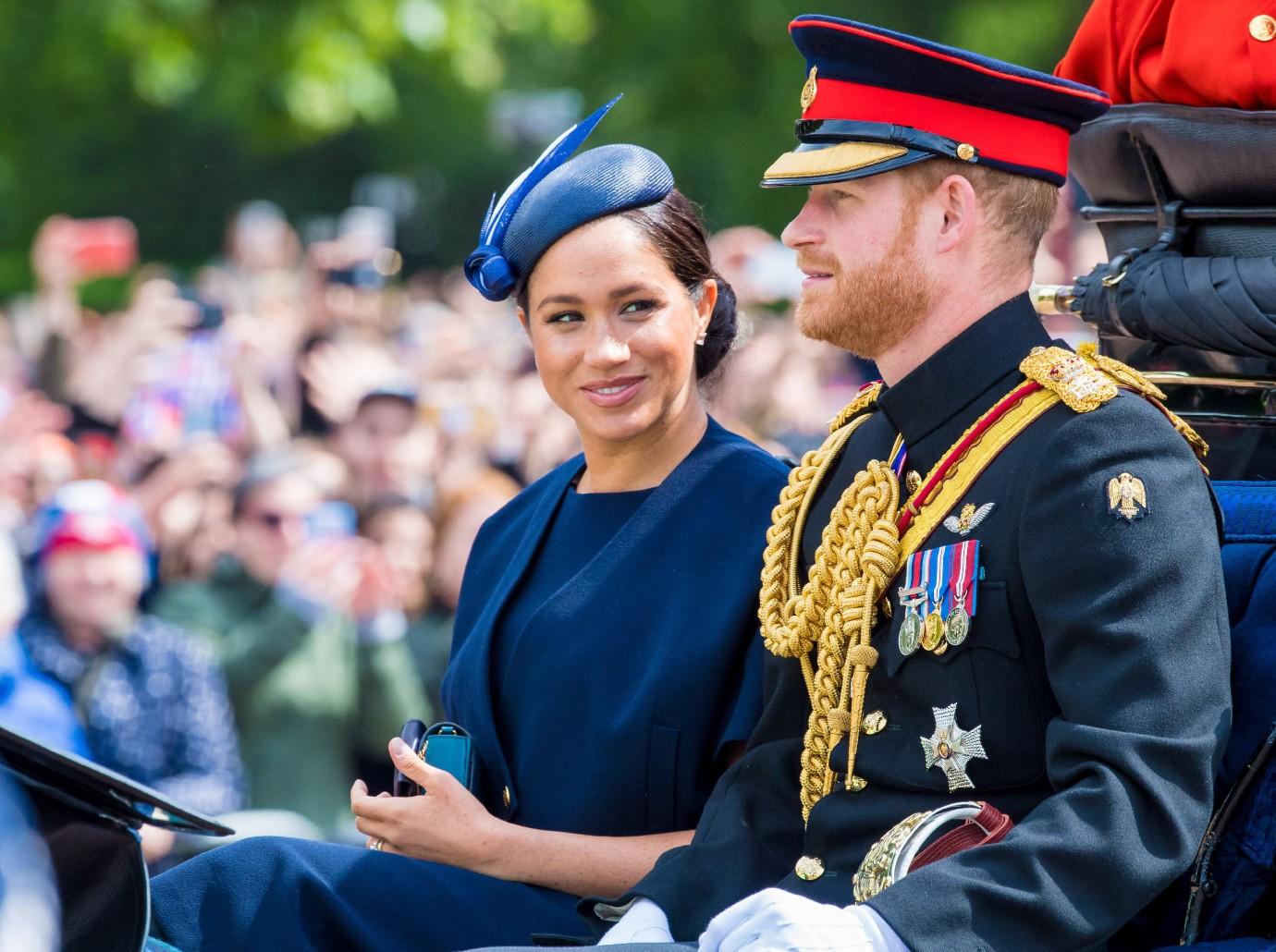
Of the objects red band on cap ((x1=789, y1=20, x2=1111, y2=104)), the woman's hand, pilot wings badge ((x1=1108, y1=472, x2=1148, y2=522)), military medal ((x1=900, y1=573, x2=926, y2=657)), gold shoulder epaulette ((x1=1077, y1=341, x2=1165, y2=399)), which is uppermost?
red band on cap ((x1=789, y1=20, x2=1111, y2=104))

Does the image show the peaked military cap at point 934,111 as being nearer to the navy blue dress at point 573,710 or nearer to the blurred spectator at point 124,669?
the navy blue dress at point 573,710

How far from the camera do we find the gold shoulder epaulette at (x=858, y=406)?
3.15 meters

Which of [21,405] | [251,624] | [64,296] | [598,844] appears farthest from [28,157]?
[598,844]

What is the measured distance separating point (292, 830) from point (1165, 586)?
4.10m

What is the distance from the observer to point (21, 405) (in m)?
7.82

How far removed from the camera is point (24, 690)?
546cm

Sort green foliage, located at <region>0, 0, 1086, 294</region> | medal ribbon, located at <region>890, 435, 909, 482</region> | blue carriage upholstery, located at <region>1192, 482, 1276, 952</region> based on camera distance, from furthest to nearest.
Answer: green foliage, located at <region>0, 0, 1086, 294</region> < medal ribbon, located at <region>890, 435, 909, 482</region> < blue carriage upholstery, located at <region>1192, 482, 1276, 952</region>

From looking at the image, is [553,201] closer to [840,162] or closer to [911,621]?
[840,162]

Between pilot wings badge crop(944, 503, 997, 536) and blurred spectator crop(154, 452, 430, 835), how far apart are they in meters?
3.75

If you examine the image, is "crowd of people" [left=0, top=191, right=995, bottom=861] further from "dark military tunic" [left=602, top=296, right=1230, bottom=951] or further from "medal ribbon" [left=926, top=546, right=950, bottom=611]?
"medal ribbon" [left=926, top=546, right=950, bottom=611]

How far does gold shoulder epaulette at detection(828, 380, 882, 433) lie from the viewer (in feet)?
10.3

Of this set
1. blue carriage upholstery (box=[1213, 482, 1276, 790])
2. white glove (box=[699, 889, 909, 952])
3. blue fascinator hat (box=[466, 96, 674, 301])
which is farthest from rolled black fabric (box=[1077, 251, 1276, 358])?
white glove (box=[699, 889, 909, 952])

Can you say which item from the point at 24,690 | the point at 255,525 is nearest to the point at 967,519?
the point at 24,690

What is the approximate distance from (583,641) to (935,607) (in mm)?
849
